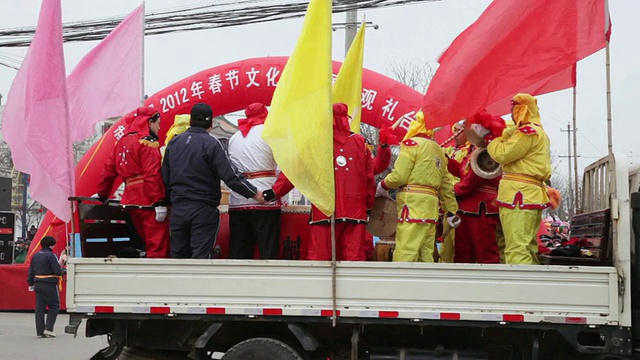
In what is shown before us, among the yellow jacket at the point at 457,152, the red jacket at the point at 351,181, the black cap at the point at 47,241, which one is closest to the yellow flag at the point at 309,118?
the red jacket at the point at 351,181

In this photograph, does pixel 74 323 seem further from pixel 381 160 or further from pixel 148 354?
pixel 381 160

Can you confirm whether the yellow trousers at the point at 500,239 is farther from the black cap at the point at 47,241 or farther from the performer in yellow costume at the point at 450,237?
the black cap at the point at 47,241

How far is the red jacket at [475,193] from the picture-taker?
8.02m

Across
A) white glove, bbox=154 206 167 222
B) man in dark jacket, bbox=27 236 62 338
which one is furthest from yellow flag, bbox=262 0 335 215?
man in dark jacket, bbox=27 236 62 338

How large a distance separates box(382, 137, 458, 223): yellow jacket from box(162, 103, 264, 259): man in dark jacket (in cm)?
129

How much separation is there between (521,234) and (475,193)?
3.77 ft

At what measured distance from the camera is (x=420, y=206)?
7367mm

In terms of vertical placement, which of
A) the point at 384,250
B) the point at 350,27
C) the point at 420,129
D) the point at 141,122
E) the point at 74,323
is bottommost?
the point at 74,323

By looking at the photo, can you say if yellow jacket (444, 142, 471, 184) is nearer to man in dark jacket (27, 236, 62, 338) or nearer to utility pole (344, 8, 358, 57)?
man in dark jacket (27, 236, 62, 338)

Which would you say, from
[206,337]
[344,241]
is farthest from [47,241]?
[344,241]

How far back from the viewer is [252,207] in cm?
780

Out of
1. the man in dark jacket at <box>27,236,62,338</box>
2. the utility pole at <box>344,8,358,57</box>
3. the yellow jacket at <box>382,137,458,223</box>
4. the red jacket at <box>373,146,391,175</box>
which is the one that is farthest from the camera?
the utility pole at <box>344,8,358,57</box>

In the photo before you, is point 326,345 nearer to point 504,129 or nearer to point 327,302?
point 327,302

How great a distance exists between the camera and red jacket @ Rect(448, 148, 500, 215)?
→ 8016mm
